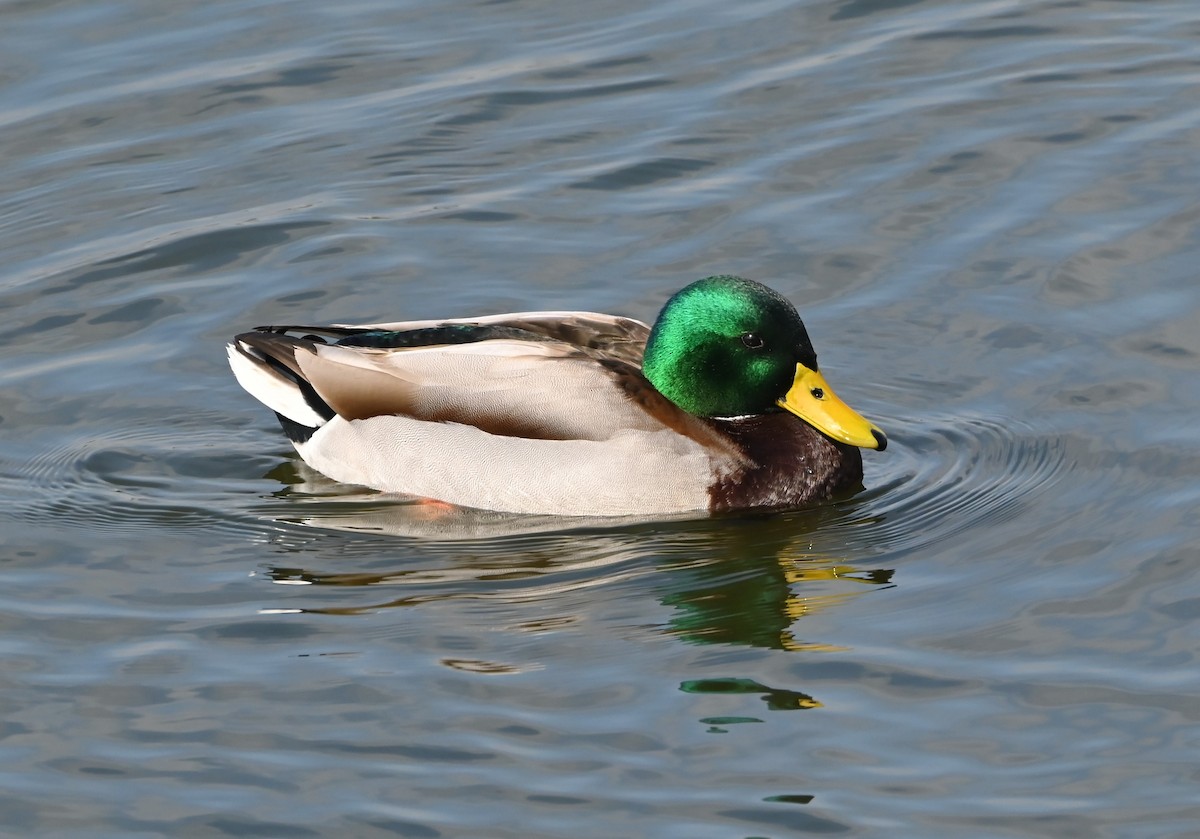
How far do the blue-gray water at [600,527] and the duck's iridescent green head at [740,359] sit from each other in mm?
502

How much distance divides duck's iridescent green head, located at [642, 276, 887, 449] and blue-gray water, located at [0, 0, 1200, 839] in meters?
0.50

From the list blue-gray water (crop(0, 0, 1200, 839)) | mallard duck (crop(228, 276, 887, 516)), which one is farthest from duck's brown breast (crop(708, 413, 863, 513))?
blue-gray water (crop(0, 0, 1200, 839))

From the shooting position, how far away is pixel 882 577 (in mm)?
9266

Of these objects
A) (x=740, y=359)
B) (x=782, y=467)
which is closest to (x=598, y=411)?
(x=740, y=359)

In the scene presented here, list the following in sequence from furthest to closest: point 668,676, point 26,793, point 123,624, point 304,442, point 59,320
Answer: point 59,320 < point 304,442 < point 123,624 < point 668,676 < point 26,793

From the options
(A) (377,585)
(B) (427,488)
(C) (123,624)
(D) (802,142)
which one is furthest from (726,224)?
(C) (123,624)

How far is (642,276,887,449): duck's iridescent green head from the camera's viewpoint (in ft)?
33.1

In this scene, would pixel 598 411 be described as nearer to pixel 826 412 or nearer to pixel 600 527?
pixel 600 527

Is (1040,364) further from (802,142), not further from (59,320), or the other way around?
(59,320)

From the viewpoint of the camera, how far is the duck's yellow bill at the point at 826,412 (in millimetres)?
10047

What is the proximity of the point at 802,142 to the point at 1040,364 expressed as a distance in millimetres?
2979

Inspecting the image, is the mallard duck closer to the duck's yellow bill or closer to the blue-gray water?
the duck's yellow bill

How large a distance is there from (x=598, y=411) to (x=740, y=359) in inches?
30.7

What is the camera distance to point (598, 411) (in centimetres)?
995
